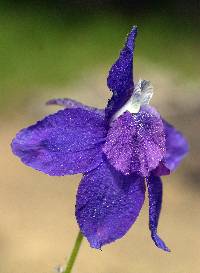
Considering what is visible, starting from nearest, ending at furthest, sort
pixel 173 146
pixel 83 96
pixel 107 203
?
pixel 107 203
pixel 173 146
pixel 83 96

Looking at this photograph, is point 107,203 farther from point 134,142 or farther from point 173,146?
point 173,146

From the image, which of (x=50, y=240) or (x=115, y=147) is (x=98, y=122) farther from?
(x=50, y=240)

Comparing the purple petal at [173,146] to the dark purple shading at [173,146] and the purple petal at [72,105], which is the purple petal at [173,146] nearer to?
the dark purple shading at [173,146]

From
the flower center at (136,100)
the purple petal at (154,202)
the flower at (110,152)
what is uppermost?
the flower center at (136,100)

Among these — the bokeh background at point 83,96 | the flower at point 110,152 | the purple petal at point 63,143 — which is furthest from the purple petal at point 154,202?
the bokeh background at point 83,96

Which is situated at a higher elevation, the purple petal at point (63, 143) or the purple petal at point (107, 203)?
the purple petal at point (63, 143)

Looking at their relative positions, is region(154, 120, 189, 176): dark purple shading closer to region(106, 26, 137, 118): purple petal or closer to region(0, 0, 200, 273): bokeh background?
region(106, 26, 137, 118): purple petal

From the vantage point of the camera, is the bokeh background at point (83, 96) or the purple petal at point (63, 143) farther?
the bokeh background at point (83, 96)

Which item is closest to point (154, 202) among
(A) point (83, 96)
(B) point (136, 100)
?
(B) point (136, 100)
